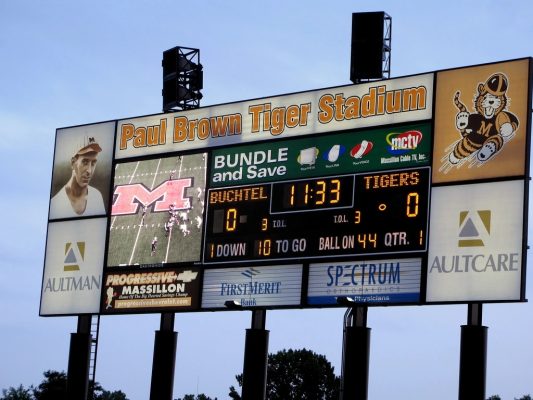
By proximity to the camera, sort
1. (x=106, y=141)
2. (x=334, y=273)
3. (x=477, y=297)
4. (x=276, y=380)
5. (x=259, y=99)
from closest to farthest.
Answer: (x=477, y=297)
(x=334, y=273)
(x=259, y=99)
(x=106, y=141)
(x=276, y=380)

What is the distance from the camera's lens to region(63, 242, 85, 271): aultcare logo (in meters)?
28.4

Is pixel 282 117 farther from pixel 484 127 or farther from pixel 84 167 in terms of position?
pixel 84 167

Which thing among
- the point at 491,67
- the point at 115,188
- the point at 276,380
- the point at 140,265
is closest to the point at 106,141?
the point at 115,188

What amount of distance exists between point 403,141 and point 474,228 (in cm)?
215

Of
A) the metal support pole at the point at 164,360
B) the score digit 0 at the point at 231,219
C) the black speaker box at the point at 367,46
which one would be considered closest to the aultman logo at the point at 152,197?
the score digit 0 at the point at 231,219

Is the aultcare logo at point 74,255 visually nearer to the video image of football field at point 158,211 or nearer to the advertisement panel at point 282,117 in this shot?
the video image of football field at point 158,211

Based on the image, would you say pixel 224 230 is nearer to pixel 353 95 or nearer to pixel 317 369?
pixel 353 95

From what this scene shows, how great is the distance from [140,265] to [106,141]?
295 centimetres

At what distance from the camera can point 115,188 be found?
28062 millimetres

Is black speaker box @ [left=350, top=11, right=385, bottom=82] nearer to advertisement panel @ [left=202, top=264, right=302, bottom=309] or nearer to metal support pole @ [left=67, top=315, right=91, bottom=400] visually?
advertisement panel @ [left=202, top=264, right=302, bottom=309]

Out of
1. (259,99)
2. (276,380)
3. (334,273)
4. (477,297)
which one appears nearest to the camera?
(477,297)

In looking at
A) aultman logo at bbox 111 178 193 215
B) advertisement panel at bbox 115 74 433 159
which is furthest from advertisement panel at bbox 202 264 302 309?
advertisement panel at bbox 115 74 433 159

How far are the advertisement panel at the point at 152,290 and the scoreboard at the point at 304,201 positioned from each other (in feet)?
0.09

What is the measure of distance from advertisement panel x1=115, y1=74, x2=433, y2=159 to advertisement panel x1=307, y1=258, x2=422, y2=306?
2475 millimetres
